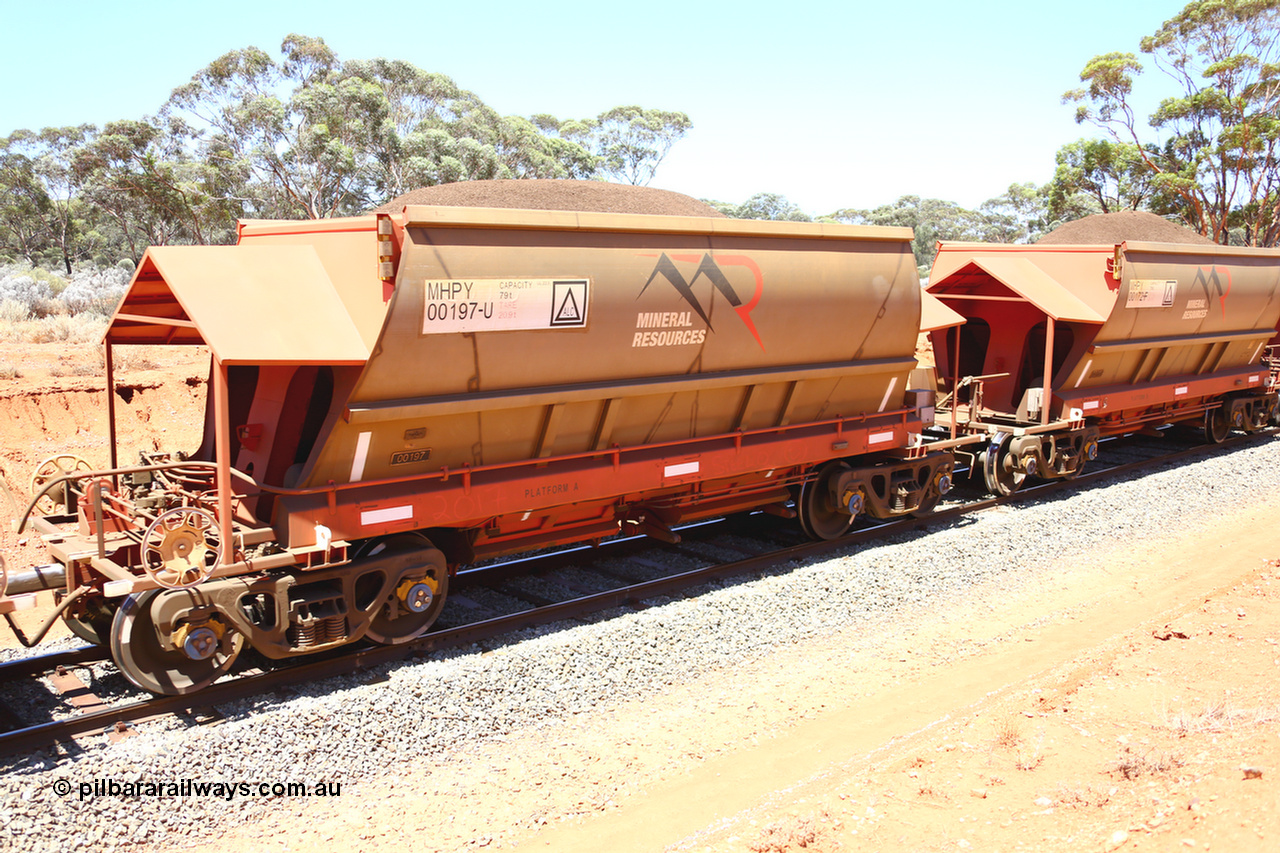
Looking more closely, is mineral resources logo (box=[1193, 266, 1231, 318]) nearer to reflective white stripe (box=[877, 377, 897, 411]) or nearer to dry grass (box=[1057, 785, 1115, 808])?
reflective white stripe (box=[877, 377, 897, 411])

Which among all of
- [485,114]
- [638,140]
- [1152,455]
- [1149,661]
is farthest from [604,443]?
[638,140]

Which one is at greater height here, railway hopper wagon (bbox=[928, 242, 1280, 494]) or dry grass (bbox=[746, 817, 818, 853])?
railway hopper wagon (bbox=[928, 242, 1280, 494])

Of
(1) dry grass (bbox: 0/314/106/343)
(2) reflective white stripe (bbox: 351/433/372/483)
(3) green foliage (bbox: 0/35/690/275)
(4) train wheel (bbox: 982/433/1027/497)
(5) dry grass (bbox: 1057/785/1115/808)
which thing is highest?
(3) green foliage (bbox: 0/35/690/275)

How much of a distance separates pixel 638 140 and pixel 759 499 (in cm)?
4584

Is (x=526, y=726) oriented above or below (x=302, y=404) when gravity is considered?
below

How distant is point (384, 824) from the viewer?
574 cm

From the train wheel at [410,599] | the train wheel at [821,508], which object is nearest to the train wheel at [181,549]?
the train wheel at [410,599]

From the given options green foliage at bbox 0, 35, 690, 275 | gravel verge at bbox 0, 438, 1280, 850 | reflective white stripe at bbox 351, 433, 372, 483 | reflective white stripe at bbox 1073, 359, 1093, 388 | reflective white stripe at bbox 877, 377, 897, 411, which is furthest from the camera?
green foliage at bbox 0, 35, 690, 275

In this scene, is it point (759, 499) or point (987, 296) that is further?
point (987, 296)

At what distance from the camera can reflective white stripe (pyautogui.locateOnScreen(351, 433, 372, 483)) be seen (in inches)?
289

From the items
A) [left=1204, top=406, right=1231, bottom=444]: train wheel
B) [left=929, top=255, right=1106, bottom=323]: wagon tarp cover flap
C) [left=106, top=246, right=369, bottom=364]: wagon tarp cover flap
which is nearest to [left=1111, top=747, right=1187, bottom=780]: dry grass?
[left=106, top=246, right=369, bottom=364]: wagon tarp cover flap

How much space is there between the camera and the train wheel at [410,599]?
7.78 metres

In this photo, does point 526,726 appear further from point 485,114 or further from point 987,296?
point 485,114

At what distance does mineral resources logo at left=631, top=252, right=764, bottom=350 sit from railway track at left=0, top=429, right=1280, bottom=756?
8.18 ft
